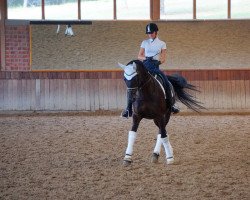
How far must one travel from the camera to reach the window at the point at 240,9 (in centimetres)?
1633

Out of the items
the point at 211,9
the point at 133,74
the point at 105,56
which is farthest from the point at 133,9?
the point at 133,74

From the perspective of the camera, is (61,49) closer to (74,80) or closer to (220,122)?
(74,80)

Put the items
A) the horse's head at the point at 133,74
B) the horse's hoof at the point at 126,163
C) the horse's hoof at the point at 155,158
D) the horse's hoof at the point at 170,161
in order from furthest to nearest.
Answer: the horse's hoof at the point at 155,158
the horse's hoof at the point at 170,161
the horse's hoof at the point at 126,163
the horse's head at the point at 133,74

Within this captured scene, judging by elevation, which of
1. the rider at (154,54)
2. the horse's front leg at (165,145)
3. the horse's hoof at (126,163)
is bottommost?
the horse's hoof at (126,163)

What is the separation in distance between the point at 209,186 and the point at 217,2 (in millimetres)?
10622

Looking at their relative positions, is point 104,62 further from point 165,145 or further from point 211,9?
point 165,145

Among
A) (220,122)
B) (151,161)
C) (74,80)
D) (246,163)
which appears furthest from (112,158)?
(74,80)

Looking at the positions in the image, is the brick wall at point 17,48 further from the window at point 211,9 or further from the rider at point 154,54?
the rider at point 154,54

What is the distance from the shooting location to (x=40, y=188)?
21.2ft

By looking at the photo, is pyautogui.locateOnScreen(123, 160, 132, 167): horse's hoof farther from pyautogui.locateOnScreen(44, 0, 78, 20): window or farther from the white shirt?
pyautogui.locateOnScreen(44, 0, 78, 20): window

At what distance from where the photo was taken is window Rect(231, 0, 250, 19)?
53.6 feet

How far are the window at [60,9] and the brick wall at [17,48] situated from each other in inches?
30.6

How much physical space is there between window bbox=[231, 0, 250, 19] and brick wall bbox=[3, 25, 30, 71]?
5917 mm

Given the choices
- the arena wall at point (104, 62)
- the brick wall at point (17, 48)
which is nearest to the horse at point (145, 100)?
the arena wall at point (104, 62)
